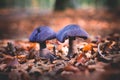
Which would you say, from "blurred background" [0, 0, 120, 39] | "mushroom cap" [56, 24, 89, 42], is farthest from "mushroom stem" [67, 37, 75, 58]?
"blurred background" [0, 0, 120, 39]

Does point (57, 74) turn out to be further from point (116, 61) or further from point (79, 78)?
point (116, 61)

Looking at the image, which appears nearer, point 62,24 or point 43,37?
point 43,37

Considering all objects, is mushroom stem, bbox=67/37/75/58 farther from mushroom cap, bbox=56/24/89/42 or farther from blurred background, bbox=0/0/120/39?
blurred background, bbox=0/0/120/39

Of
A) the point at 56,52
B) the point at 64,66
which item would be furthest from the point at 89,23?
the point at 64,66

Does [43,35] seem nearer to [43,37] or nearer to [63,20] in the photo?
[43,37]

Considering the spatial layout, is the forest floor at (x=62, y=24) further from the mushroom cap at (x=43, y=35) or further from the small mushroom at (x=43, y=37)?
the mushroom cap at (x=43, y=35)

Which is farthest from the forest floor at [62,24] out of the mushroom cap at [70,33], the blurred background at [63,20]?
the mushroom cap at [70,33]

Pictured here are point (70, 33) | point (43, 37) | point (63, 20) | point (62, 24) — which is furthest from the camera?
point (63, 20)

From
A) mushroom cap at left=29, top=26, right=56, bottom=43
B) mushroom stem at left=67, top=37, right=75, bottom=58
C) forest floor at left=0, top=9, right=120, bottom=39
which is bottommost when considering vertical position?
forest floor at left=0, top=9, right=120, bottom=39

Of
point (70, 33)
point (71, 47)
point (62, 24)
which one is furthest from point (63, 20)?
point (70, 33)
